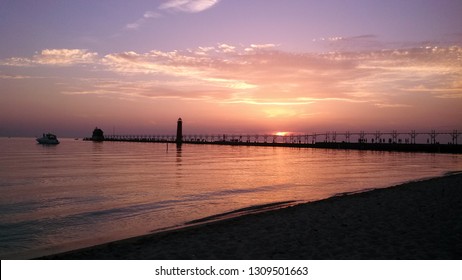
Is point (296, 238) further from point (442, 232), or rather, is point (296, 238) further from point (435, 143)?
point (435, 143)

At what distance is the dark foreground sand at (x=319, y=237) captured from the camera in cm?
842

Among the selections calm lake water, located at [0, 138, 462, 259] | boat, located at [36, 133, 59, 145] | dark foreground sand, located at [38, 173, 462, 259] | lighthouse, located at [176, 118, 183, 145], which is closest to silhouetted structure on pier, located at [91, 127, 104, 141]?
boat, located at [36, 133, 59, 145]

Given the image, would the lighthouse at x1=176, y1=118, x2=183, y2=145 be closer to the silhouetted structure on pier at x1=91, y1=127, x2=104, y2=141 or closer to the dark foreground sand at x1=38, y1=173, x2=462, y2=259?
the silhouetted structure on pier at x1=91, y1=127, x2=104, y2=141

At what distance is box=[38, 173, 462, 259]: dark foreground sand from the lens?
8.42 metres

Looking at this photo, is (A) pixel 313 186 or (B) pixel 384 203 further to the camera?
(A) pixel 313 186

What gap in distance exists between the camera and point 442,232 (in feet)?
31.6

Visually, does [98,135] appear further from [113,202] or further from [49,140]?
[113,202]

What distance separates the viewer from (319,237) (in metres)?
9.69

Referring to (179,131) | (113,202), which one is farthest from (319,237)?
(179,131)

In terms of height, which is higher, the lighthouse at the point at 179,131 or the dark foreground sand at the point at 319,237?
the lighthouse at the point at 179,131

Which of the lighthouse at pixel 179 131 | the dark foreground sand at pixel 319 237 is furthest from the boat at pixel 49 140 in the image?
the dark foreground sand at pixel 319 237

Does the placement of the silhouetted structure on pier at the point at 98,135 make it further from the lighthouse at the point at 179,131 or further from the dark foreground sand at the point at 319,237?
the dark foreground sand at the point at 319,237
